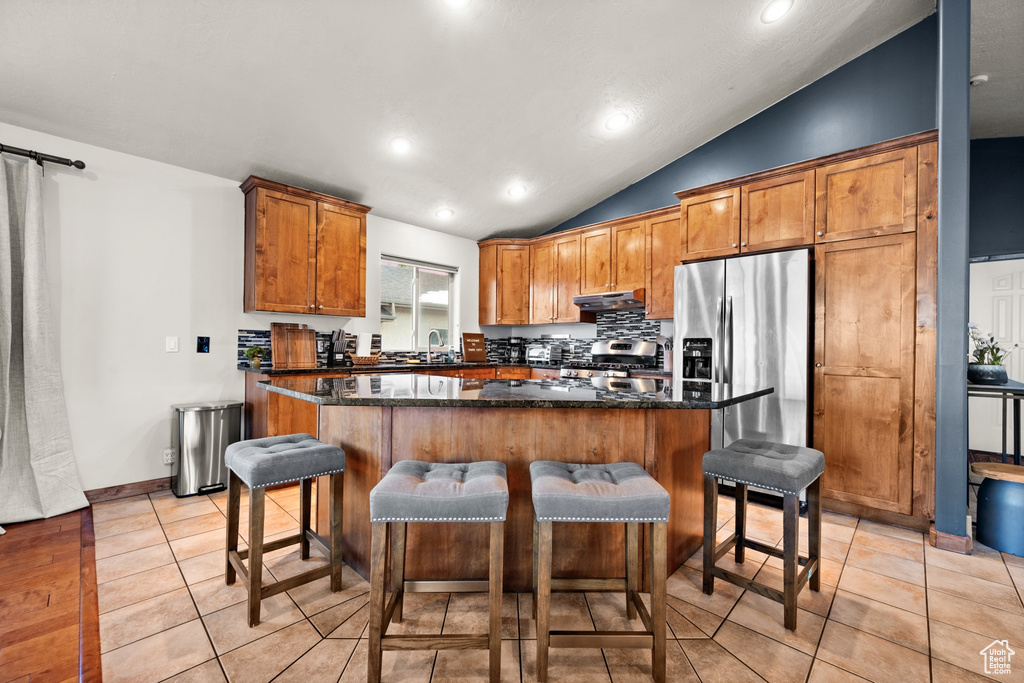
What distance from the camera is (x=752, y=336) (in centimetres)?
314

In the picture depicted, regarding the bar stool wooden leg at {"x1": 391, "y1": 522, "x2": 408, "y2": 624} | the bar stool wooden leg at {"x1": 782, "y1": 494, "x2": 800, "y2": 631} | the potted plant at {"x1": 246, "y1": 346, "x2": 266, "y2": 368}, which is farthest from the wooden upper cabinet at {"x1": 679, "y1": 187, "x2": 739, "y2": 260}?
the potted plant at {"x1": 246, "y1": 346, "x2": 266, "y2": 368}

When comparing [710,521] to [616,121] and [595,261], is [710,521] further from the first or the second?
[595,261]

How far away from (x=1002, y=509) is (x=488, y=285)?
460cm

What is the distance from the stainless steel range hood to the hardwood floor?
410cm

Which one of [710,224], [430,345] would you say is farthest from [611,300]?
[430,345]

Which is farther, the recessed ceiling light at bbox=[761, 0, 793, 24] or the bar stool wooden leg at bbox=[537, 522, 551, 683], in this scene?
the recessed ceiling light at bbox=[761, 0, 793, 24]

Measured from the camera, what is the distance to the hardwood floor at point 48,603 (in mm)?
1473

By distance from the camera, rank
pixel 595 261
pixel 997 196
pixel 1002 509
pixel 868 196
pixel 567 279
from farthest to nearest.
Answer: pixel 567 279 < pixel 595 261 < pixel 997 196 < pixel 868 196 < pixel 1002 509

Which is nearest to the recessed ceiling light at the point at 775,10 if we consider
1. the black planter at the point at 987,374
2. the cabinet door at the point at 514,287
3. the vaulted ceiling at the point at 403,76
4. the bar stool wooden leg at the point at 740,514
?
the vaulted ceiling at the point at 403,76

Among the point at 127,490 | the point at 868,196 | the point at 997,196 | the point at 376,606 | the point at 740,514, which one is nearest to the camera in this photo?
the point at 376,606

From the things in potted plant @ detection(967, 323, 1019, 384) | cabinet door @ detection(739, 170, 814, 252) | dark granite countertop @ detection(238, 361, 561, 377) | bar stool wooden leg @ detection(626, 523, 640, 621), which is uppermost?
cabinet door @ detection(739, 170, 814, 252)

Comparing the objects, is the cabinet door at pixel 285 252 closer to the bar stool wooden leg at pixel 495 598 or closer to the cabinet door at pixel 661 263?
the bar stool wooden leg at pixel 495 598

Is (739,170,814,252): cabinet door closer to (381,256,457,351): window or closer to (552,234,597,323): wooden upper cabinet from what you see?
(552,234,597,323): wooden upper cabinet

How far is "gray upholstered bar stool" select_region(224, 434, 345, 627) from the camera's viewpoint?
167 centimetres
